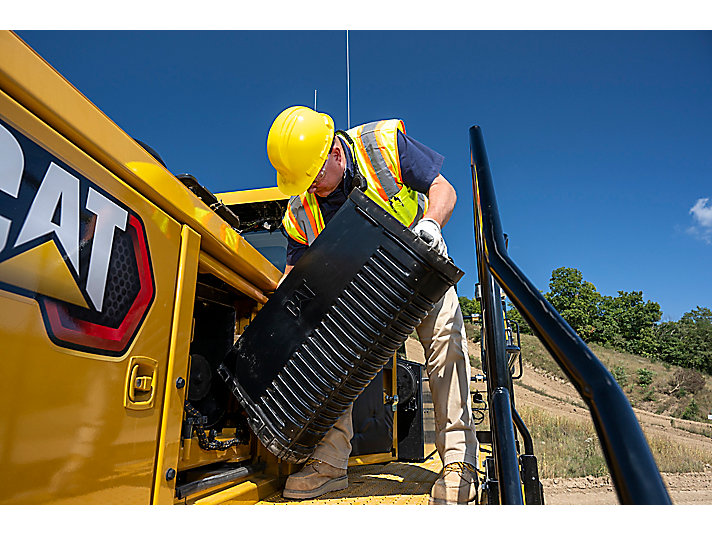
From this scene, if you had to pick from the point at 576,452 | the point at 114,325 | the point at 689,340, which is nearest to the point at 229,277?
the point at 114,325

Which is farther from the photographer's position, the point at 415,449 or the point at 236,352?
the point at 415,449

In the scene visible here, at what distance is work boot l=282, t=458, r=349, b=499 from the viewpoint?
6.26 ft

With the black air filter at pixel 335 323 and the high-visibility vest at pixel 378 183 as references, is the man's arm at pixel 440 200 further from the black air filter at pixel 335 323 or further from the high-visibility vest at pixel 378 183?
the black air filter at pixel 335 323

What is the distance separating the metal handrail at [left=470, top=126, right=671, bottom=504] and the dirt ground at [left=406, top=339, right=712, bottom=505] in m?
0.04

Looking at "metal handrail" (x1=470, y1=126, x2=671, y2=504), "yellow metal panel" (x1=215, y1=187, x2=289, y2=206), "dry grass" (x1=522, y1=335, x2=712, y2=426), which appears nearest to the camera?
"metal handrail" (x1=470, y1=126, x2=671, y2=504)

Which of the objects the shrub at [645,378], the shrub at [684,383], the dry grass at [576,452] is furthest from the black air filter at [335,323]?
the shrub at [645,378]

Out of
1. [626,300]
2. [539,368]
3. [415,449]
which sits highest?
[626,300]

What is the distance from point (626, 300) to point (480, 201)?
141 feet

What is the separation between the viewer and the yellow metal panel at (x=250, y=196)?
3.04m

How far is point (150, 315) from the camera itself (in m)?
1.25

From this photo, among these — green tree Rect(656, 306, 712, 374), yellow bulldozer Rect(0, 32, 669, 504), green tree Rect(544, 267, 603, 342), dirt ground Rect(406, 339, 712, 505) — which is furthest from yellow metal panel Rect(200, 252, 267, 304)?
green tree Rect(544, 267, 603, 342)

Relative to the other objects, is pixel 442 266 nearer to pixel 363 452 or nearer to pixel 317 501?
pixel 317 501

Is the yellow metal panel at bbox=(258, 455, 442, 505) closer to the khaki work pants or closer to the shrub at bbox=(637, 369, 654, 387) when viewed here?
the khaki work pants
